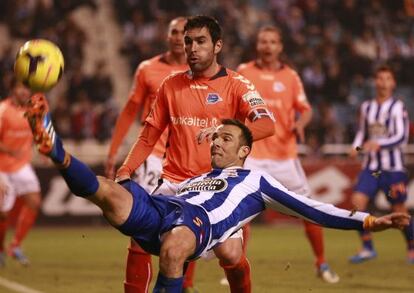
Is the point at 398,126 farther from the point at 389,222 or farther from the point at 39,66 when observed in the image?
the point at 39,66

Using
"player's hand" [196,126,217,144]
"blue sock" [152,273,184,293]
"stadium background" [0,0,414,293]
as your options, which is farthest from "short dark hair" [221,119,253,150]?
"stadium background" [0,0,414,293]

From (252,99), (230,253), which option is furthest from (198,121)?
(230,253)

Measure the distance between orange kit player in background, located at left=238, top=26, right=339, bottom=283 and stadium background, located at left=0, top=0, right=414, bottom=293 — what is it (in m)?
1.66

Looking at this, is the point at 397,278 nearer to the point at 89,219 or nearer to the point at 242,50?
the point at 89,219

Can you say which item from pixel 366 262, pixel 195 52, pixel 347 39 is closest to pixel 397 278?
pixel 366 262

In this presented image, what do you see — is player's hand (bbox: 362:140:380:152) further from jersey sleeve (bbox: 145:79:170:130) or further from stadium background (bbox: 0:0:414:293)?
jersey sleeve (bbox: 145:79:170:130)

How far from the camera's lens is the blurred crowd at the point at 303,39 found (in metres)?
19.4

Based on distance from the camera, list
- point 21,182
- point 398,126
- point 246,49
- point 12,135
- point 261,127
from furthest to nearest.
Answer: point 246,49 → point 12,135 → point 21,182 → point 398,126 → point 261,127

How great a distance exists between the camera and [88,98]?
19.2 m

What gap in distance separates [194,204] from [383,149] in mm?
6180

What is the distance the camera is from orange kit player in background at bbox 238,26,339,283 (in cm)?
1066

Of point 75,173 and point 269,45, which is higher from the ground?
point 269,45

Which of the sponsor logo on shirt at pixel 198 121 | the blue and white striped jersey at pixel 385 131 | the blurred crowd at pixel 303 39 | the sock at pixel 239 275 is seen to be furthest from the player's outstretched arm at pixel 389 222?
the blurred crowd at pixel 303 39

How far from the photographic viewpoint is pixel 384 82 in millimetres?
12305
